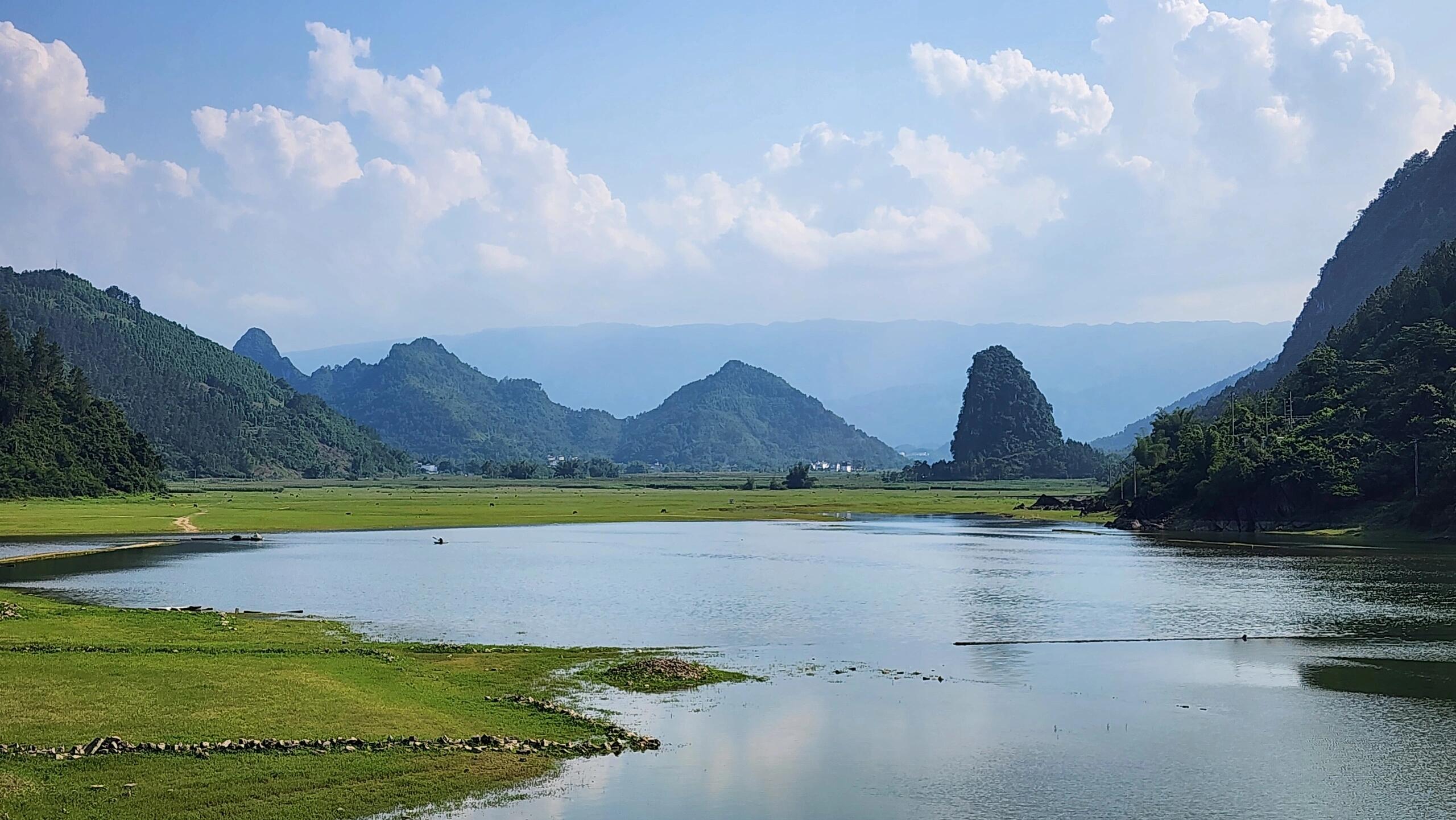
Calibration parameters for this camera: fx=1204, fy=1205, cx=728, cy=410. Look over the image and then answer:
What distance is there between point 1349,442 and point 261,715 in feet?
247

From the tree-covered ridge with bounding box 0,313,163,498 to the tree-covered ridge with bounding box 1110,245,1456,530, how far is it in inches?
3362

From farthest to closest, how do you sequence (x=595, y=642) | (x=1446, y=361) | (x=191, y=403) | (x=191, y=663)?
(x=191, y=403) < (x=1446, y=361) < (x=595, y=642) < (x=191, y=663)

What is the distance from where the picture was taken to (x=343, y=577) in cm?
4316

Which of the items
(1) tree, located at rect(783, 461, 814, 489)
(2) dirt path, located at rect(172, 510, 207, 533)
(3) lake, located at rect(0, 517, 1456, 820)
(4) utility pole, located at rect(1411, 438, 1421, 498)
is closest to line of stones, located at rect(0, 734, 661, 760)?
(3) lake, located at rect(0, 517, 1456, 820)

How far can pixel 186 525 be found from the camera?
2832 inches

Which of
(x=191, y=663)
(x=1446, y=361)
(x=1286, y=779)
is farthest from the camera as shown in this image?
(x=1446, y=361)

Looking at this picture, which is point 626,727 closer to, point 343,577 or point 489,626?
point 489,626

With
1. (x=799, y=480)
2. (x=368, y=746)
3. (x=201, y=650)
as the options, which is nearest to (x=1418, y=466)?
(x=201, y=650)

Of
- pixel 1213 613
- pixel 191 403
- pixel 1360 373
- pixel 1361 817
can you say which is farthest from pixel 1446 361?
pixel 191 403

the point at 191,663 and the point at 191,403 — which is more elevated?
the point at 191,403

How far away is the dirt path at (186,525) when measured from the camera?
6883 centimetres

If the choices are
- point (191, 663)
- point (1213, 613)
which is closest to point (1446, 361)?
point (1213, 613)

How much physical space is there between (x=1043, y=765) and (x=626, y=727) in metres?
6.16

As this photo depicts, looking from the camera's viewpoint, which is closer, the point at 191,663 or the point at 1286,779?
the point at 1286,779
